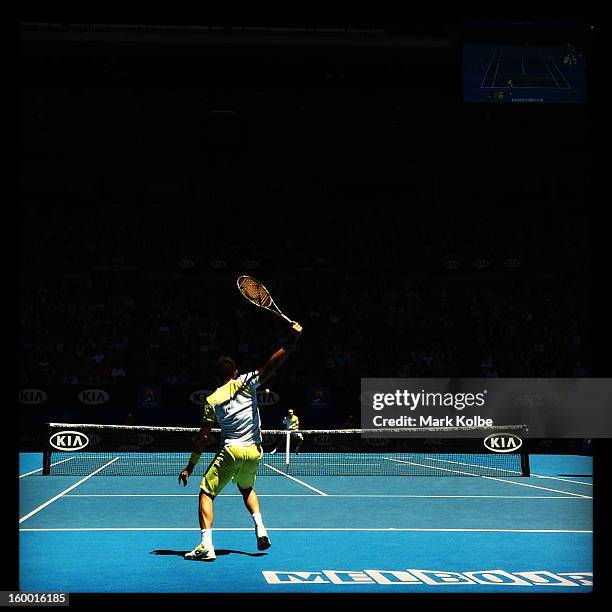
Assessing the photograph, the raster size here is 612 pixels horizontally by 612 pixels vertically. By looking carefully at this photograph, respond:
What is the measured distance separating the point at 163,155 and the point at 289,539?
32057 mm

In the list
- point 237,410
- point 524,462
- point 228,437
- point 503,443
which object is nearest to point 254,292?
point 237,410

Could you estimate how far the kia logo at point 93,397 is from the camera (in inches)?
1383

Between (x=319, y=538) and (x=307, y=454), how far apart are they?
2223cm

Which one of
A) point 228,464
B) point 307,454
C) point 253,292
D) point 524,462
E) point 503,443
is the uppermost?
point 253,292

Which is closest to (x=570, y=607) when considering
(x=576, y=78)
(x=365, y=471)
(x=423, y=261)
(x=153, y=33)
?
(x=576, y=78)

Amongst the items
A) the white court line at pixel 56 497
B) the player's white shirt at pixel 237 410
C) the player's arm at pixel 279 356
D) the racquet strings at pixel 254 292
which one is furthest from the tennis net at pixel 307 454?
the player's arm at pixel 279 356

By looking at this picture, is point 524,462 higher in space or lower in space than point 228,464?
lower

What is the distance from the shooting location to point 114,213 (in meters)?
45.4

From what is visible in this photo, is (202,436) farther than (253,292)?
Yes

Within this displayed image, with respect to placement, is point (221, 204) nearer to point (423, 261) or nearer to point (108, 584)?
point (423, 261)

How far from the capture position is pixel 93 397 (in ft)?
115

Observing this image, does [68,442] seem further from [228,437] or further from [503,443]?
[228,437]

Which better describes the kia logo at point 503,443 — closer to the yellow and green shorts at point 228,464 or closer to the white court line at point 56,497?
the white court line at point 56,497

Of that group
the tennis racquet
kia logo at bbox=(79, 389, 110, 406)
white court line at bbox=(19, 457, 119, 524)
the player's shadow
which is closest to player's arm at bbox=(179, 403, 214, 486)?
the player's shadow
